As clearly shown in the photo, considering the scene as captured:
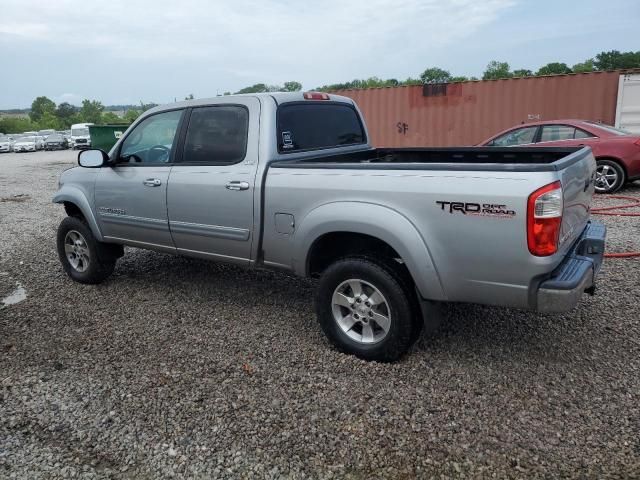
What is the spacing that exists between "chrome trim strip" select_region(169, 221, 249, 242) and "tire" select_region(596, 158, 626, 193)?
7423 millimetres

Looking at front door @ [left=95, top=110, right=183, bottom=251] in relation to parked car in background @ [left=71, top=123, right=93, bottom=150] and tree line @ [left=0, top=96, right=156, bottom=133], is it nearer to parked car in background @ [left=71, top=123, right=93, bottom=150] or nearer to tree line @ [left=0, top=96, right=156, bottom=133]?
parked car in background @ [left=71, top=123, right=93, bottom=150]

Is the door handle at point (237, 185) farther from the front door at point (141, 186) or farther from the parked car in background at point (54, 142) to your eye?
the parked car in background at point (54, 142)

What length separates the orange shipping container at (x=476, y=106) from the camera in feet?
39.3

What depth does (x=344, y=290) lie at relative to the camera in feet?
11.6

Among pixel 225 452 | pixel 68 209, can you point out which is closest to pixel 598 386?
pixel 225 452

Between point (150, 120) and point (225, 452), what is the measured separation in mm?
3151

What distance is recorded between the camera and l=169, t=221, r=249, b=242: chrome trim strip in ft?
12.8

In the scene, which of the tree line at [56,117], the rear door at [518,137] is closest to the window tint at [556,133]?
the rear door at [518,137]

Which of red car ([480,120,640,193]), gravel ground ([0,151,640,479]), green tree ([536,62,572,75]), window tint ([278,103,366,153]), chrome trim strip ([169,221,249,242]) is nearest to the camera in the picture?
gravel ground ([0,151,640,479])

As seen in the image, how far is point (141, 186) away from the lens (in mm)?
4527

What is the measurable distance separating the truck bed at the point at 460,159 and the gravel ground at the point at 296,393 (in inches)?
49.2

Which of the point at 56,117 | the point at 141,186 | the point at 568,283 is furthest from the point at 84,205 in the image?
the point at 56,117

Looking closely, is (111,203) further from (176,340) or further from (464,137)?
(464,137)

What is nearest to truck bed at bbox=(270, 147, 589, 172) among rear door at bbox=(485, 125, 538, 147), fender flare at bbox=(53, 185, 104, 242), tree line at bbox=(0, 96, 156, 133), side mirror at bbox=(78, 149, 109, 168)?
side mirror at bbox=(78, 149, 109, 168)
